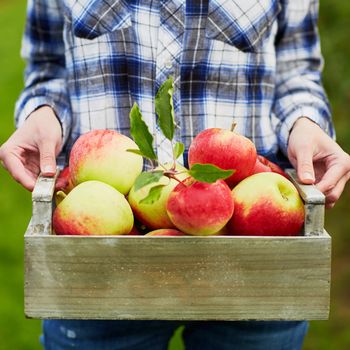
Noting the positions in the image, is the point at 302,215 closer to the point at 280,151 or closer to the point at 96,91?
the point at 280,151

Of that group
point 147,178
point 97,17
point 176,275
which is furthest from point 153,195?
point 97,17

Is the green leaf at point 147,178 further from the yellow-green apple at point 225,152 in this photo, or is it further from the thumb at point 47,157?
the thumb at point 47,157

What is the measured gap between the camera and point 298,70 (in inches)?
73.8

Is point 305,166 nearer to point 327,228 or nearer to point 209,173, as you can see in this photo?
point 209,173

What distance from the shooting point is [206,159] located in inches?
54.0

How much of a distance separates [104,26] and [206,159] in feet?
1.48

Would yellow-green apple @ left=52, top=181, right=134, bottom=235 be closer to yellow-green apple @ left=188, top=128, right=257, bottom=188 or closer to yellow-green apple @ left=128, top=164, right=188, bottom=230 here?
yellow-green apple @ left=128, top=164, right=188, bottom=230

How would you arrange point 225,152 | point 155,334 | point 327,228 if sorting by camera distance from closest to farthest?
1. point 225,152
2. point 155,334
3. point 327,228

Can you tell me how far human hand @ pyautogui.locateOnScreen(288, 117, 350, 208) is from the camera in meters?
1.50

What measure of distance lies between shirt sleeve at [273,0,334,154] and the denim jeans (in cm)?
39

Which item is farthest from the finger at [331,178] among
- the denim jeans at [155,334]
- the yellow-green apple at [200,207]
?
the denim jeans at [155,334]

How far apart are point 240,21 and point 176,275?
65 centimetres

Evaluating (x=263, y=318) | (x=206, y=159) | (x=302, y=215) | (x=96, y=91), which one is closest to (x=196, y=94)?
(x=96, y=91)

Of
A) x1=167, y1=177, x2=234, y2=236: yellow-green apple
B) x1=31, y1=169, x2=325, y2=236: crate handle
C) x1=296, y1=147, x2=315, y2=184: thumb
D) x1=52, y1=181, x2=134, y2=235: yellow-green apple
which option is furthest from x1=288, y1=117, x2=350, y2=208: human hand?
x1=52, y1=181, x2=134, y2=235: yellow-green apple
